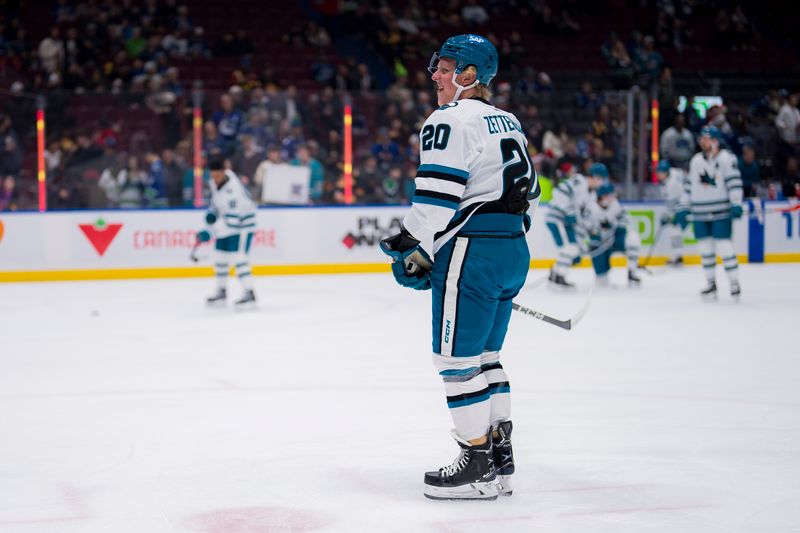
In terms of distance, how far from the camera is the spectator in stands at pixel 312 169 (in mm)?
12766

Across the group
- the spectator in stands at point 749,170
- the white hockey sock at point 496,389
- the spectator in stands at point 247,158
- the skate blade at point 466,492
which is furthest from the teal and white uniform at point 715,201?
the skate blade at point 466,492

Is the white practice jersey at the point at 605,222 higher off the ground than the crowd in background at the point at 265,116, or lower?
lower

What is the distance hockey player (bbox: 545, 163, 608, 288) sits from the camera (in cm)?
1129

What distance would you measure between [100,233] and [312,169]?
93.3 inches

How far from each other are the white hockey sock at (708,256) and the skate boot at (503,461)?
21.9 feet

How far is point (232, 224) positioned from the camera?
396 inches

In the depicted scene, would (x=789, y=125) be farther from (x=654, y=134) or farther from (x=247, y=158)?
(x=247, y=158)

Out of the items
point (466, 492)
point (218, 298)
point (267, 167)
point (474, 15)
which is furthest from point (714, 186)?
point (474, 15)

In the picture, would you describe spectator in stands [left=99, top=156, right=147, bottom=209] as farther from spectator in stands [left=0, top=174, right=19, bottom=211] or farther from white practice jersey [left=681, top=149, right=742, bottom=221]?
white practice jersey [left=681, top=149, right=742, bottom=221]

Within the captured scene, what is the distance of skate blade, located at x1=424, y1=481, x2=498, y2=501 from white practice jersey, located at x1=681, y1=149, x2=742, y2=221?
21.6 feet

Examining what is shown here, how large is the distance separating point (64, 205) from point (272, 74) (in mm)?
4716

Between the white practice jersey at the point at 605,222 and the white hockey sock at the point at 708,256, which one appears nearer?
the white hockey sock at the point at 708,256

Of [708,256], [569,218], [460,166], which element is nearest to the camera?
[460,166]

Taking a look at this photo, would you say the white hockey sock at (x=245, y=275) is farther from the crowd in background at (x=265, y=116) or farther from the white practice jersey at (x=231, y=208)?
the crowd in background at (x=265, y=116)
